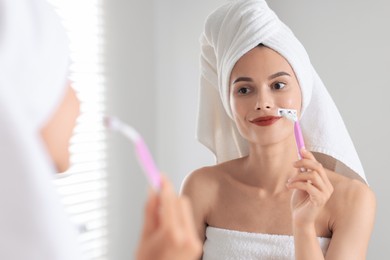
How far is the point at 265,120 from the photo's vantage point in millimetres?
1169

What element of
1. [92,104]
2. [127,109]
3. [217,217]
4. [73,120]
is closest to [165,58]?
[127,109]

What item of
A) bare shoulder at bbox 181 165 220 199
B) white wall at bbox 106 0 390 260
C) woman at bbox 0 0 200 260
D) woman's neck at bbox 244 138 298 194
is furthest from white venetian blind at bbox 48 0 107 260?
woman at bbox 0 0 200 260

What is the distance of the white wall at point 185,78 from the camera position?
178 cm

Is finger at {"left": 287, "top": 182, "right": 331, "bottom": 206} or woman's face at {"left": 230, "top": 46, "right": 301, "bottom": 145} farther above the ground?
woman's face at {"left": 230, "top": 46, "right": 301, "bottom": 145}

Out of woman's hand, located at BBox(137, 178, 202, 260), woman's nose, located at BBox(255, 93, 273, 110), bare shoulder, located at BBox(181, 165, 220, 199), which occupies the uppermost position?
woman's nose, located at BBox(255, 93, 273, 110)

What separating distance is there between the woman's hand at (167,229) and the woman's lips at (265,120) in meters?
0.70

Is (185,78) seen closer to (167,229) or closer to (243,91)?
(243,91)

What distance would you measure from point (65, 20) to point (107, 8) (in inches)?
7.4

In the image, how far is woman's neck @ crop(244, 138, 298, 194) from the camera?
1255mm

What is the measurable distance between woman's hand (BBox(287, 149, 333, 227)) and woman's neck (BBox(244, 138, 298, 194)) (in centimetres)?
16

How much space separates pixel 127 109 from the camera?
5.88 feet

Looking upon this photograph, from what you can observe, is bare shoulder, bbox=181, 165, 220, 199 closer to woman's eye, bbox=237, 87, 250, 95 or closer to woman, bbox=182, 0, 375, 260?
woman, bbox=182, 0, 375, 260

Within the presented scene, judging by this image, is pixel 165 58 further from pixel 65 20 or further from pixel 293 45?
pixel 293 45

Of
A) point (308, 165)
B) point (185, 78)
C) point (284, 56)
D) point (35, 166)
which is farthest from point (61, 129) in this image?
point (185, 78)
